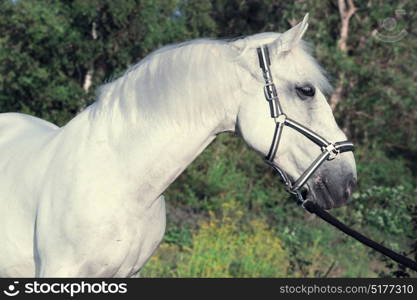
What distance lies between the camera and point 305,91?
288 centimetres

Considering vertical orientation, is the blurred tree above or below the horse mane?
below

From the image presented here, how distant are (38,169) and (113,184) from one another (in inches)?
18.5

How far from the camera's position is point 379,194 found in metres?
8.35

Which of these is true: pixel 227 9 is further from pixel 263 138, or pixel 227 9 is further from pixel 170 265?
pixel 263 138

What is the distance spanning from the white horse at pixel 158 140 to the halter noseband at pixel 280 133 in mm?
25

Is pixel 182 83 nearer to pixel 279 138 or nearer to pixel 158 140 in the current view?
pixel 158 140

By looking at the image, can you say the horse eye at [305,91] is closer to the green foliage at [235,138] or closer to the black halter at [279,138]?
the black halter at [279,138]

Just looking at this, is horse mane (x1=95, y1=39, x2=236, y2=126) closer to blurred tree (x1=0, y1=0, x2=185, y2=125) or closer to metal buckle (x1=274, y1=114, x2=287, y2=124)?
metal buckle (x1=274, y1=114, x2=287, y2=124)

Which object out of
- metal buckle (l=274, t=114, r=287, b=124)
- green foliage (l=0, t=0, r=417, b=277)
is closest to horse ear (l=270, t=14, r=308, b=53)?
metal buckle (l=274, t=114, r=287, b=124)

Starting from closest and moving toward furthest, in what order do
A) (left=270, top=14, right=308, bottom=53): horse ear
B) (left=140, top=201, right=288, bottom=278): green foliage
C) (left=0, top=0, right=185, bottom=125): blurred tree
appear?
(left=270, top=14, right=308, bottom=53): horse ear < (left=140, top=201, right=288, bottom=278): green foliage < (left=0, top=0, right=185, bottom=125): blurred tree

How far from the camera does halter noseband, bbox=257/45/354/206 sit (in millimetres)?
2850

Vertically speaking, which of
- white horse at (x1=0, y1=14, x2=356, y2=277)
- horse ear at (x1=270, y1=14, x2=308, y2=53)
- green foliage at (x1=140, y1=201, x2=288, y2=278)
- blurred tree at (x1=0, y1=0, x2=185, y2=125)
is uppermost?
horse ear at (x1=270, y1=14, x2=308, y2=53)

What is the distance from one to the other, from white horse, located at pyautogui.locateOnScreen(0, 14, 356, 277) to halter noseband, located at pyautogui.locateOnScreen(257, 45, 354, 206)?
3 cm

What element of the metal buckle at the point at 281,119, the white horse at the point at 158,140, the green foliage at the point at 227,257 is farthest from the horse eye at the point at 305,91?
the green foliage at the point at 227,257
